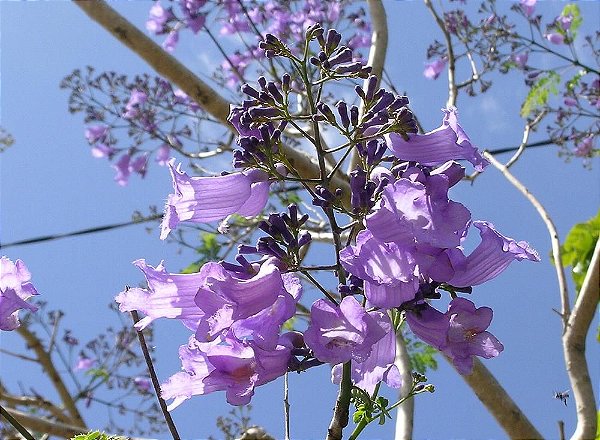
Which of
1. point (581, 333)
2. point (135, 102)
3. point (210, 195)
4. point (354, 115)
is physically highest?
point (135, 102)

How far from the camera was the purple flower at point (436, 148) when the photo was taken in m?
1.08

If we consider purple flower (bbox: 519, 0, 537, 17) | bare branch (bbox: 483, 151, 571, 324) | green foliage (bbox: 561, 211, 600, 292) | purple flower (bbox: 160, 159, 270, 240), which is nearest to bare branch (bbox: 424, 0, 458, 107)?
bare branch (bbox: 483, 151, 571, 324)

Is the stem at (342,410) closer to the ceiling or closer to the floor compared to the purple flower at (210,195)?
closer to the floor

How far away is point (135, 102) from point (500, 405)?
361cm

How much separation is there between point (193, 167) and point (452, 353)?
3.76 m

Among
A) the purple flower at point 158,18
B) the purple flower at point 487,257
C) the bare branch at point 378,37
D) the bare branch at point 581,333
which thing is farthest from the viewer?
the purple flower at point 158,18

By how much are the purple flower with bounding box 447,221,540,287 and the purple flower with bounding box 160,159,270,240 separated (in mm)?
345

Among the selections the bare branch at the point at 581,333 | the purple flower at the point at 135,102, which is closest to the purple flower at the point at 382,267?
the bare branch at the point at 581,333

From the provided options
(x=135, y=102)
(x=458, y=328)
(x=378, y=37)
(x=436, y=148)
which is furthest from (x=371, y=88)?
(x=135, y=102)

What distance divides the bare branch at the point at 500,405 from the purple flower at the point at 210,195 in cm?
182

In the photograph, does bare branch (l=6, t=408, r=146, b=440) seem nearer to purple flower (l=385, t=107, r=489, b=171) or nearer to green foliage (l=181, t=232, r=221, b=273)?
purple flower (l=385, t=107, r=489, b=171)

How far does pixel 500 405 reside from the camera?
268 centimetres

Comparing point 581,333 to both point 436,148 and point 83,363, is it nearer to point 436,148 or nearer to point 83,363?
point 436,148

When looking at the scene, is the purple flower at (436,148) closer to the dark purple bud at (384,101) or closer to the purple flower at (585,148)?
the dark purple bud at (384,101)
